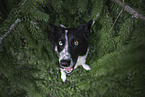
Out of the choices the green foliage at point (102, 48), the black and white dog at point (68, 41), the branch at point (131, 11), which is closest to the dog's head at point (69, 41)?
the black and white dog at point (68, 41)

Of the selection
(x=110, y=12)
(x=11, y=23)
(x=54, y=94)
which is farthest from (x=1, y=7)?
(x=54, y=94)

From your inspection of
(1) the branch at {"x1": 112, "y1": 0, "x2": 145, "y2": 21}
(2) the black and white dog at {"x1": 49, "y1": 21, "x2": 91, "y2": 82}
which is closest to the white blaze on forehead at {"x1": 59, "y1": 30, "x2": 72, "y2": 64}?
(2) the black and white dog at {"x1": 49, "y1": 21, "x2": 91, "y2": 82}

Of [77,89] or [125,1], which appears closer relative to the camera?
[125,1]

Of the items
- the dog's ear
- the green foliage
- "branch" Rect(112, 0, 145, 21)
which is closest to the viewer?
the green foliage

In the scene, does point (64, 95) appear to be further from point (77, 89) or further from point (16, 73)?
point (16, 73)

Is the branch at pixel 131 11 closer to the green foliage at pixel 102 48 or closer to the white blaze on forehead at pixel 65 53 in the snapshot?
the green foliage at pixel 102 48

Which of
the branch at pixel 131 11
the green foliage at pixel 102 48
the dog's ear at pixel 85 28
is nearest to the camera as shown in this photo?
the green foliage at pixel 102 48

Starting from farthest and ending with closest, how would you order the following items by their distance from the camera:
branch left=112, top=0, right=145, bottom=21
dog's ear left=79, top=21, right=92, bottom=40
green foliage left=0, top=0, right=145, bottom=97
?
dog's ear left=79, top=21, right=92, bottom=40 → branch left=112, top=0, right=145, bottom=21 → green foliage left=0, top=0, right=145, bottom=97

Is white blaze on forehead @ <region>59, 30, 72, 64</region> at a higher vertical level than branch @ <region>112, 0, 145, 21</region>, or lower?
lower

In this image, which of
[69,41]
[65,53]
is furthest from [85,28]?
[65,53]

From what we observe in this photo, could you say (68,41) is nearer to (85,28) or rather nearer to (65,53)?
(65,53)

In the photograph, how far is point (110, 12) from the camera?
4.78 feet

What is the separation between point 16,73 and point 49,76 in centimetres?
204

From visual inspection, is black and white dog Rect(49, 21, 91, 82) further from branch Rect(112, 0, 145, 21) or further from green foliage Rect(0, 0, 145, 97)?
branch Rect(112, 0, 145, 21)
